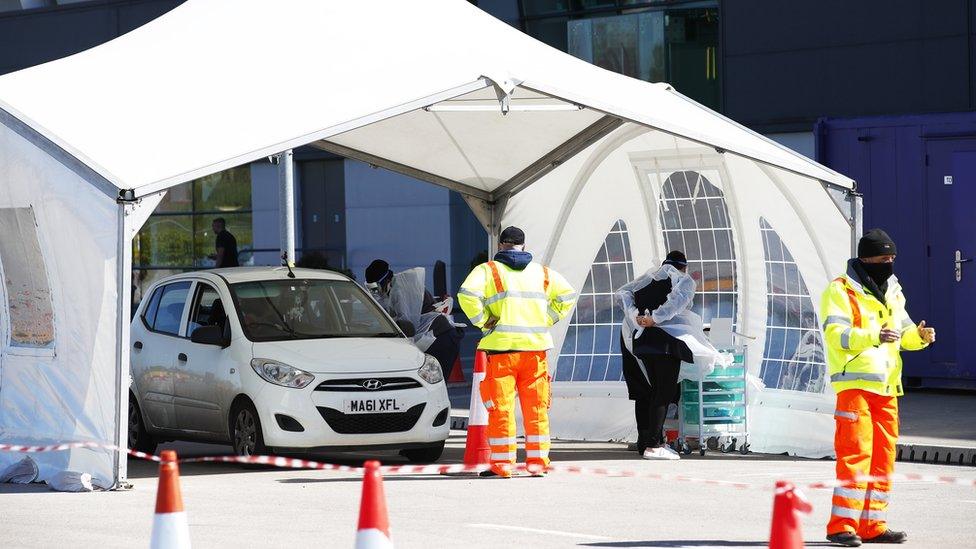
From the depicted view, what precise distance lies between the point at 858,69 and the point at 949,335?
133 inches

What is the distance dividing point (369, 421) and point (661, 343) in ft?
8.18

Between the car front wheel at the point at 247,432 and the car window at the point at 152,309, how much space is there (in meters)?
1.77

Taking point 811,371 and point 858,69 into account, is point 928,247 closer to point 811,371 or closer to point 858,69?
point 858,69

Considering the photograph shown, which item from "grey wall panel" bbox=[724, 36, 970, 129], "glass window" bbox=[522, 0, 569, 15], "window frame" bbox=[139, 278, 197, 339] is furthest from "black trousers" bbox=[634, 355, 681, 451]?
"glass window" bbox=[522, 0, 569, 15]

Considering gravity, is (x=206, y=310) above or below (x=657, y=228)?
below

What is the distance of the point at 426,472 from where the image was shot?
13180 millimetres

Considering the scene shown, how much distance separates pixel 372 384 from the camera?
13.5 metres

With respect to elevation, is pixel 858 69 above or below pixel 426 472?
above

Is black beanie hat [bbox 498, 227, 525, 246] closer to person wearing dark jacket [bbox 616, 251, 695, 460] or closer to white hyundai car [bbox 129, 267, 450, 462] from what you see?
white hyundai car [bbox 129, 267, 450, 462]

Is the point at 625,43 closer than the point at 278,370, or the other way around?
the point at 278,370

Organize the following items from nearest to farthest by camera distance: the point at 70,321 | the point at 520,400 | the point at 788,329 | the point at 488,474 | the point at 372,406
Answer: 1. the point at 70,321
2. the point at 520,400
3. the point at 488,474
4. the point at 372,406
5. the point at 788,329

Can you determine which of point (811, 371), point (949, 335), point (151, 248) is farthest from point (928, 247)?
point (151, 248)

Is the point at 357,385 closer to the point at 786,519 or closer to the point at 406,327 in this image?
the point at 406,327

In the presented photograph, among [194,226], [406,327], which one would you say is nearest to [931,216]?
[406,327]
